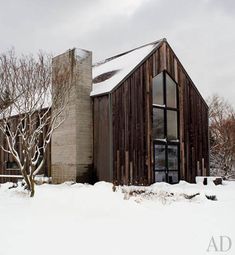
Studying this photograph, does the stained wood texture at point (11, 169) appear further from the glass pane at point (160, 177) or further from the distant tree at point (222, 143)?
the distant tree at point (222, 143)

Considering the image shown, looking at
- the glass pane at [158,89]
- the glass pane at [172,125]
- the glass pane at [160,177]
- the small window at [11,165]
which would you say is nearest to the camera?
the glass pane at [160,177]

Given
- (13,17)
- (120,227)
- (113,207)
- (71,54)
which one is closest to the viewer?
(120,227)

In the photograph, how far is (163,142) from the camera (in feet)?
64.4

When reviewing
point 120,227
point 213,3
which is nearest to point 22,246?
point 120,227

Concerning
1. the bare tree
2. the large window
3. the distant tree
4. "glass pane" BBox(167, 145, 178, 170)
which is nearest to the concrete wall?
the bare tree

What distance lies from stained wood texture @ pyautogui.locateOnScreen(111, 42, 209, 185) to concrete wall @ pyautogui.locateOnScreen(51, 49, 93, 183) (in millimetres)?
1601

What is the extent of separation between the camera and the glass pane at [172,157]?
1992 cm

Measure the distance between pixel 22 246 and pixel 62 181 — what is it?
12.1 metres

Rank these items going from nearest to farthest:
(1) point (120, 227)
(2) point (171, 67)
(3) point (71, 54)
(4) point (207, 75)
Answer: (1) point (120, 227) < (3) point (71, 54) < (2) point (171, 67) < (4) point (207, 75)

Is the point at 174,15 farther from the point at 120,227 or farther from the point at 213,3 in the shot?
the point at 120,227

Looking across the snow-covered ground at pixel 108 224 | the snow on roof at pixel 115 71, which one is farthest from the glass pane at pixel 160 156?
the snow-covered ground at pixel 108 224

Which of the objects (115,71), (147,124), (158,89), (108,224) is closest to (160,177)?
(147,124)

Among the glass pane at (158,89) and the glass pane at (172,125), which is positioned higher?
the glass pane at (158,89)

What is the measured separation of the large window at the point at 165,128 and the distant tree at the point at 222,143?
16064 mm
